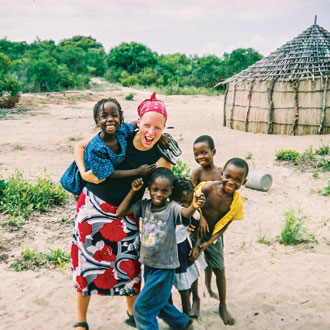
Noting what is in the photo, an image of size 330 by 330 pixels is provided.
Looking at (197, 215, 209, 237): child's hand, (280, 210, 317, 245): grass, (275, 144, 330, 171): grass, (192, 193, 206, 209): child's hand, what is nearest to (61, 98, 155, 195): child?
(192, 193, 206, 209): child's hand

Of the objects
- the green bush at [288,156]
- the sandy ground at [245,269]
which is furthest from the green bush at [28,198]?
the green bush at [288,156]

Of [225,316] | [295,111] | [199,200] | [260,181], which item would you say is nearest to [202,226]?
[199,200]

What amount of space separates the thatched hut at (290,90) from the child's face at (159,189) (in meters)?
9.35

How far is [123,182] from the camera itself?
6.89 ft

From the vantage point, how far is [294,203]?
5309 millimetres

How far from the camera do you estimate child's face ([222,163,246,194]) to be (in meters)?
2.20

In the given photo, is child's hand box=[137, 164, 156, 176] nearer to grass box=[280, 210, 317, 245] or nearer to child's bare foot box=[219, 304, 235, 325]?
child's bare foot box=[219, 304, 235, 325]

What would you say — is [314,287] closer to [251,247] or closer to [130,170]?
[251,247]

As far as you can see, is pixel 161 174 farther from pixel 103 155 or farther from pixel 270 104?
pixel 270 104

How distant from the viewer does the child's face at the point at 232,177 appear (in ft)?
7.20

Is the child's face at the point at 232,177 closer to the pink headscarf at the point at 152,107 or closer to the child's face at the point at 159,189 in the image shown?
the child's face at the point at 159,189

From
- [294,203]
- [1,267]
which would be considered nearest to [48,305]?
[1,267]

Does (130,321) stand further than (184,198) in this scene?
Yes

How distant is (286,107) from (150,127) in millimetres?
9376
